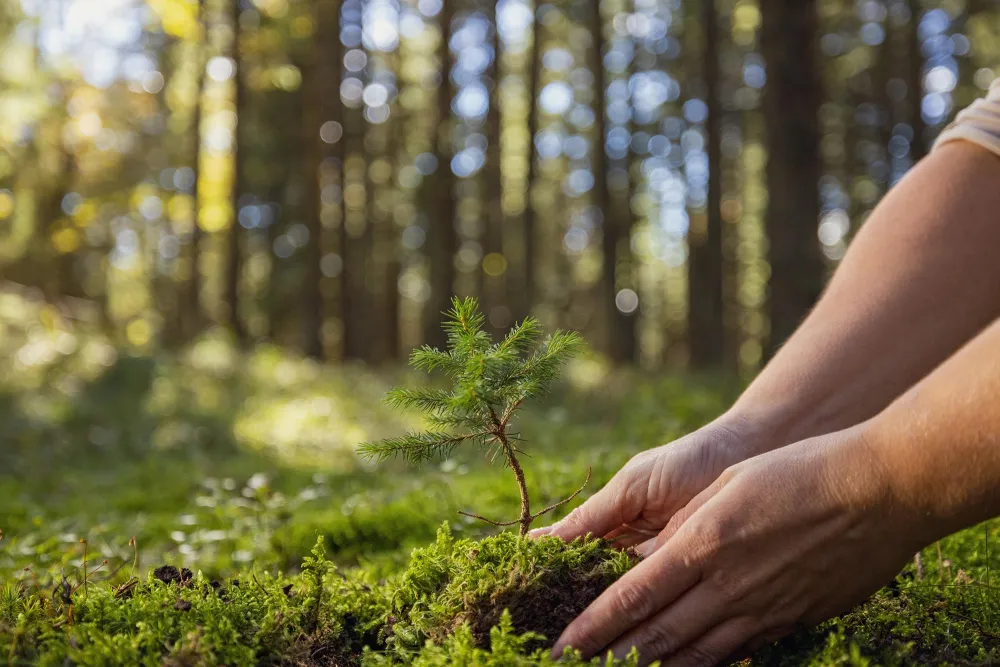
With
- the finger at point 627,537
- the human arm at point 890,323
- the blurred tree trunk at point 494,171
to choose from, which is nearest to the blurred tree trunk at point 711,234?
the blurred tree trunk at point 494,171

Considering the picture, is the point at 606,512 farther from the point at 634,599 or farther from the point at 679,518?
the point at 634,599

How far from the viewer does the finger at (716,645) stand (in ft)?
5.70

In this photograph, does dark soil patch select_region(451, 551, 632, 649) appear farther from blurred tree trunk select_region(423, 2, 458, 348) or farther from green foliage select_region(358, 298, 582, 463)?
blurred tree trunk select_region(423, 2, 458, 348)

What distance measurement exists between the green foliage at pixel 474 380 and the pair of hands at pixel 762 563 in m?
0.53

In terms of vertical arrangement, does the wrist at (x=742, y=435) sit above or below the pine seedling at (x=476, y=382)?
below

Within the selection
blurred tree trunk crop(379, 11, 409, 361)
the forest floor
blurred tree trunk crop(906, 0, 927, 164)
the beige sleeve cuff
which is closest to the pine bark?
blurred tree trunk crop(379, 11, 409, 361)

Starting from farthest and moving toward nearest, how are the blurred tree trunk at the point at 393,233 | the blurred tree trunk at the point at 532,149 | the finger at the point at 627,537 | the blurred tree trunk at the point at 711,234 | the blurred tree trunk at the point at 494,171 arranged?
the blurred tree trunk at the point at 393,233 < the blurred tree trunk at the point at 532,149 < the blurred tree trunk at the point at 494,171 < the blurred tree trunk at the point at 711,234 < the finger at the point at 627,537

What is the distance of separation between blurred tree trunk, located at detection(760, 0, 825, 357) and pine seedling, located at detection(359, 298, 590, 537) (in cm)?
775

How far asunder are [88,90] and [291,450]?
23.4 m

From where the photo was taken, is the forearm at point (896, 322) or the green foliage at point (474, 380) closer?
the green foliage at point (474, 380)

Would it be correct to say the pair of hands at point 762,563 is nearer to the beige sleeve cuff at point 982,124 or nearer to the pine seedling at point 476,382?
the pine seedling at point 476,382

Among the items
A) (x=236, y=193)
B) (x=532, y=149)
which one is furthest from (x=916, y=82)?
(x=236, y=193)

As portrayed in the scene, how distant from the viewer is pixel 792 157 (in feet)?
30.5

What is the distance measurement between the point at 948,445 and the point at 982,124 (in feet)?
4.68
